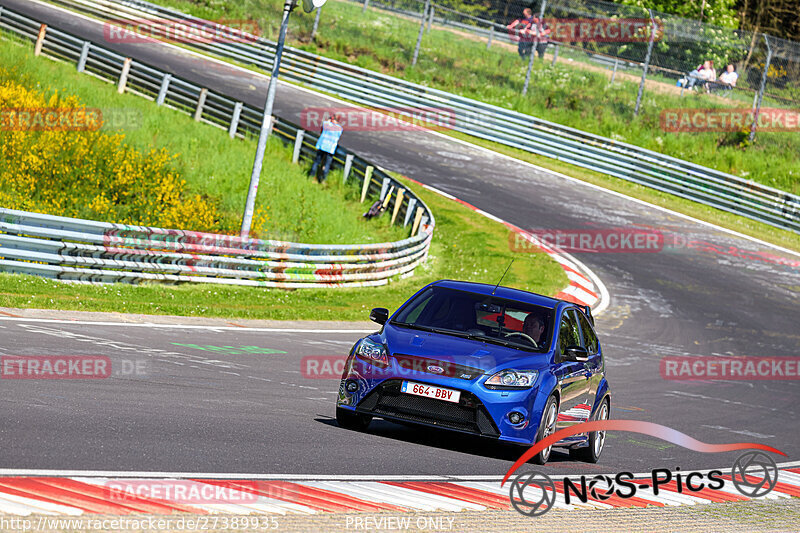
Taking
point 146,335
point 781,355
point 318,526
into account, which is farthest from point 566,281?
point 318,526

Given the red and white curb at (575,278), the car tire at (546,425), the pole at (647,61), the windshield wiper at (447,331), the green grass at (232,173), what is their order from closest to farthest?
the car tire at (546,425) < the windshield wiper at (447,331) < the red and white curb at (575,278) < the green grass at (232,173) < the pole at (647,61)

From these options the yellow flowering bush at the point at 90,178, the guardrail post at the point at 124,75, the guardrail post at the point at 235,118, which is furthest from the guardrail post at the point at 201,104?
the yellow flowering bush at the point at 90,178

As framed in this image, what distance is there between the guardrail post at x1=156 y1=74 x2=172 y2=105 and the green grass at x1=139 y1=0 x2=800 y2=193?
28.8ft

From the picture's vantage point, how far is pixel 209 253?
19141 millimetres

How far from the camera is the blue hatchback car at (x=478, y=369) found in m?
8.13

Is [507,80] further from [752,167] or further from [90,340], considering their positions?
[90,340]

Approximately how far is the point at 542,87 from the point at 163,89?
13915 millimetres

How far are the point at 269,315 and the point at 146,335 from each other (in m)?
4.20

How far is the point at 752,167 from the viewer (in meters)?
35.2

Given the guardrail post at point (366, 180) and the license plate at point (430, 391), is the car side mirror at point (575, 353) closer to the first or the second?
the license plate at point (430, 391)

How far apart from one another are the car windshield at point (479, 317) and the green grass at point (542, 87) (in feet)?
90.6

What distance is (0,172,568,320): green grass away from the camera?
1562 centimetres

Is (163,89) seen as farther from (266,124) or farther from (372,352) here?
(372,352)

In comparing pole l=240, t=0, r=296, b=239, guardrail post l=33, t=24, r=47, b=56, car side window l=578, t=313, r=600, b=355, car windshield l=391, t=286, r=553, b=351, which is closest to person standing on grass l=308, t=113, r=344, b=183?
pole l=240, t=0, r=296, b=239
